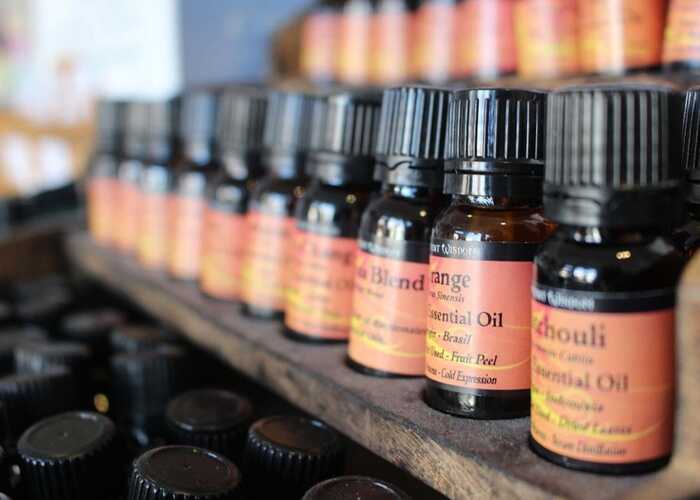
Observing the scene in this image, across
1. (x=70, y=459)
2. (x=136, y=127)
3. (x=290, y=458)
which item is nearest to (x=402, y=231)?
(x=290, y=458)

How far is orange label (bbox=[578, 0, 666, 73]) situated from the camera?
0.67 metres

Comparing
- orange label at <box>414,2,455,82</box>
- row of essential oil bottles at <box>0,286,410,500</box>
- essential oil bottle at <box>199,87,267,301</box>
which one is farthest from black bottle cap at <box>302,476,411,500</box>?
orange label at <box>414,2,455,82</box>

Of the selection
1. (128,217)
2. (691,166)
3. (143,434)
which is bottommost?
(143,434)

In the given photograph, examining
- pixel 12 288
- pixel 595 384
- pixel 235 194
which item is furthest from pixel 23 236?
pixel 595 384

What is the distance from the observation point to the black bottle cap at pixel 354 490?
0.45m

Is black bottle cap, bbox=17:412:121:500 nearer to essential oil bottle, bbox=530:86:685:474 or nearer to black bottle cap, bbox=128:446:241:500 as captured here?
black bottle cap, bbox=128:446:241:500

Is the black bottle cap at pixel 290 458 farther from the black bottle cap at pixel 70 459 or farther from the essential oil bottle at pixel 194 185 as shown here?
the essential oil bottle at pixel 194 185

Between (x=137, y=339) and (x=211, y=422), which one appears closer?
(x=211, y=422)

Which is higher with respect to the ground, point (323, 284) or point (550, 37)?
point (550, 37)

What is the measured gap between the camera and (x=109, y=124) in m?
1.11

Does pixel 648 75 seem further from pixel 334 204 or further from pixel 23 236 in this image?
pixel 23 236

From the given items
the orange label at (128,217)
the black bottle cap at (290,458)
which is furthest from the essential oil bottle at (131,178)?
the black bottle cap at (290,458)

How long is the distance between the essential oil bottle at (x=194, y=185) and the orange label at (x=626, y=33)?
1.31 ft

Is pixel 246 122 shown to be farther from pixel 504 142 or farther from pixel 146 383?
pixel 504 142
